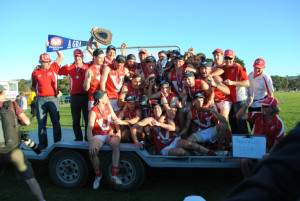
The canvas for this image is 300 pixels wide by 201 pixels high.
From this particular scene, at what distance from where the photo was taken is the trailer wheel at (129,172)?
4113 millimetres

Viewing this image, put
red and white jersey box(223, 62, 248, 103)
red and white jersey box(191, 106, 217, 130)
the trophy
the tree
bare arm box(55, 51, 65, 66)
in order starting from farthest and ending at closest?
1. the tree
2. the trophy
3. bare arm box(55, 51, 65, 66)
4. red and white jersey box(223, 62, 248, 103)
5. red and white jersey box(191, 106, 217, 130)

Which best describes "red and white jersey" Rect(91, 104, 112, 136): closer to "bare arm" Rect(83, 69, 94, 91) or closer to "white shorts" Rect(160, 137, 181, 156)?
"bare arm" Rect(83, 69, 94, 91)

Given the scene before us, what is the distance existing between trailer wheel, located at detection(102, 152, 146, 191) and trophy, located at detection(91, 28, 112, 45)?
3.23 metres

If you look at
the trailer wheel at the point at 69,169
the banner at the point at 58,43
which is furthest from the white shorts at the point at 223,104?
the banner at the point at 58,43

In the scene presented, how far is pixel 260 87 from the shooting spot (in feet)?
17.0

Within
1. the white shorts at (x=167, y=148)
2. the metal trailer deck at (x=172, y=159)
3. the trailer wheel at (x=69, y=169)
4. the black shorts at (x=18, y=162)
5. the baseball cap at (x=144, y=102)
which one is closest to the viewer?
the black shorts at (x=18, y=162)

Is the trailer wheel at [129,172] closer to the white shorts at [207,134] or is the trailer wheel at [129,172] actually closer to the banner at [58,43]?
the white shorts at [207,134]

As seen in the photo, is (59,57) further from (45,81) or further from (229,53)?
(229,53)

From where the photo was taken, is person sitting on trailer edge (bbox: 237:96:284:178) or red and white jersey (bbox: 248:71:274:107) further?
red and white jersey (bbox: 248:71:274:107)

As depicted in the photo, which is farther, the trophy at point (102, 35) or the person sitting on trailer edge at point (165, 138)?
the trophy at point (102, 35)

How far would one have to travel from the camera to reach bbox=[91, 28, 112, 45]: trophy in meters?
6.00

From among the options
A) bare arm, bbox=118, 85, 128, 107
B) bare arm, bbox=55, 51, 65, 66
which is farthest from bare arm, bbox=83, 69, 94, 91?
bare arm, bbox=55, 51, 65, 66

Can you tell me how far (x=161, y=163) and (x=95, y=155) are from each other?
120 cm

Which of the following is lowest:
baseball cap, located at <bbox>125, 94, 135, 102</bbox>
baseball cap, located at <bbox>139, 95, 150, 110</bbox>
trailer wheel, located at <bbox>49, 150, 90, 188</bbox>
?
trailer wheel, located at <bbox>49, 150, 90, 188</bbox>
